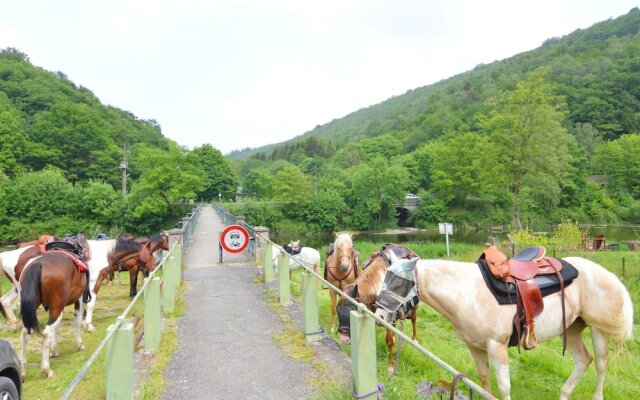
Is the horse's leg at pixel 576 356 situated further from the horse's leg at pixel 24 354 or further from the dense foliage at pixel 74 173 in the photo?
the dense foliage at pixel 74 173

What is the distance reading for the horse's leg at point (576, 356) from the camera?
4238 millimetres

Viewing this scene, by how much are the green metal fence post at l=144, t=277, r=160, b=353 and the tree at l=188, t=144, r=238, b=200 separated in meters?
66.2

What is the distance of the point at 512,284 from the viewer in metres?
3.87

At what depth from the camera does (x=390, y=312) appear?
379 centimetres

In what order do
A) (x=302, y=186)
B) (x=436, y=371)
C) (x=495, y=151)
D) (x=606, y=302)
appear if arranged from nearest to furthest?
(x=606, y=302), (x=436, y=371), (x=495, y=151), (x=302, y=186)

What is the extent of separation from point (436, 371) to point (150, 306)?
398 cm

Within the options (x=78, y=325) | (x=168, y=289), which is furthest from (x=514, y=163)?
(x=78, y=325)

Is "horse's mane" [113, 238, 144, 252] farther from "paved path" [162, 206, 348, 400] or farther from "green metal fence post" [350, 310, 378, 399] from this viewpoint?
"green metal fence post" [350, 310, 378, 399]

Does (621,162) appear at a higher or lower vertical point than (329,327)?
higher

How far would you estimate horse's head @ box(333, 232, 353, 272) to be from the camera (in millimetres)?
6645

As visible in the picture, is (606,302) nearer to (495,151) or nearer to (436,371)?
(436,371)

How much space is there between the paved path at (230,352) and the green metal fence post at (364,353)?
2.42 feet

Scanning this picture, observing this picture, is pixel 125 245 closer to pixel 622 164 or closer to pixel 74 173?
pixel 74 173

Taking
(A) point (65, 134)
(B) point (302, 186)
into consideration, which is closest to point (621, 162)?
(B) point (302, 186)
